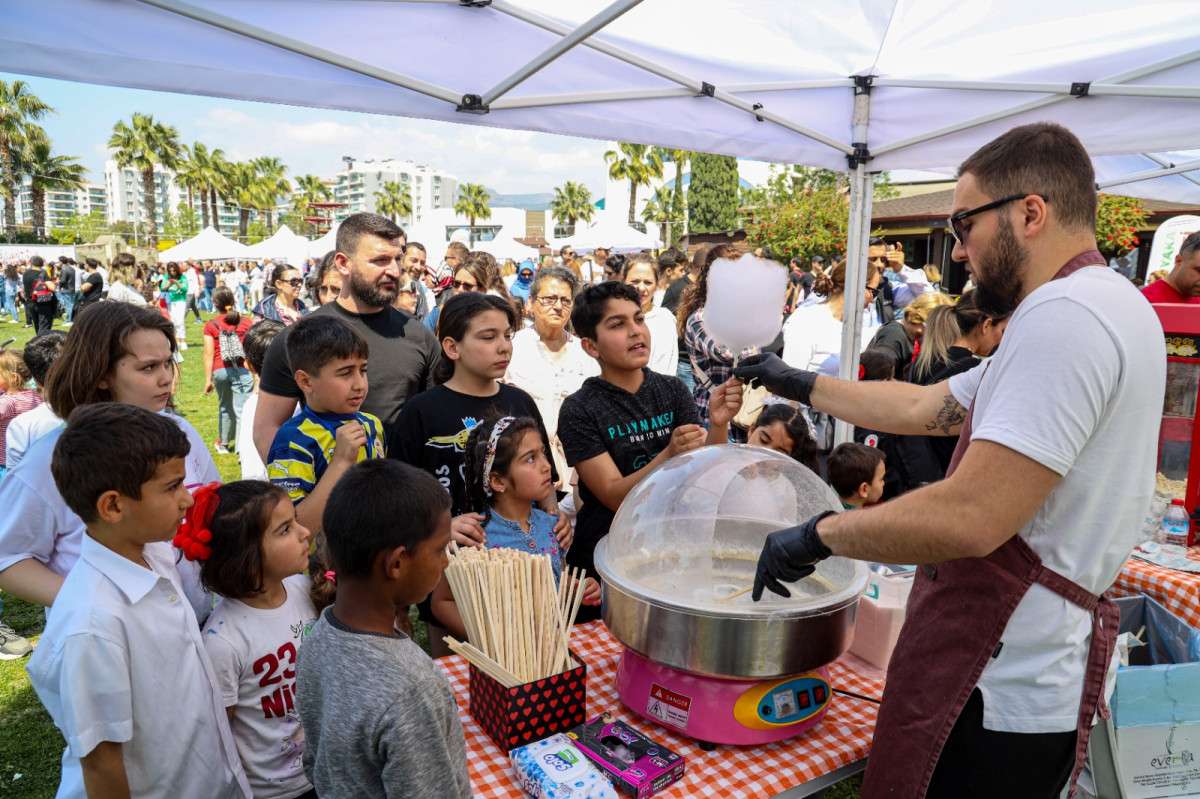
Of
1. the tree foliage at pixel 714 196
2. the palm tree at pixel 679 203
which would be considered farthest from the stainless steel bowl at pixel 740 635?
the palm tree at pixel 679 203

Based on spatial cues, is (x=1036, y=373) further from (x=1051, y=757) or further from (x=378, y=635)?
(x=378, y=635)

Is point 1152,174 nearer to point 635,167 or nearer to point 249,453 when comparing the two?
point 249,453

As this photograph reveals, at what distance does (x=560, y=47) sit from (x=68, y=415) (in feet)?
7.40

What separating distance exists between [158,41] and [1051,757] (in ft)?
12.0

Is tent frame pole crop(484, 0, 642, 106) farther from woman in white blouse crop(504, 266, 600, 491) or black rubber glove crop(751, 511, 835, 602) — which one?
black rubber glove crop(751, 511, 835, 602)

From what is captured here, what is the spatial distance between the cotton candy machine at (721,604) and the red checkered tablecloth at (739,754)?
0.04 meters

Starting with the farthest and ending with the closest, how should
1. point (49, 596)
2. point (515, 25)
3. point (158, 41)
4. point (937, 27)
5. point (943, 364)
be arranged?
point (943, 364) < point (937, 27) < point (515, 25) < point (158, 41) < point (49, 596)

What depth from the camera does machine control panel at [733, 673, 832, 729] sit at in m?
1.68

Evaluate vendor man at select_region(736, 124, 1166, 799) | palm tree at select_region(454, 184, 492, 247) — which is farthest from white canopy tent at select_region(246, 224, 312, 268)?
palm tree at select_region(454, 184, 492, 247)

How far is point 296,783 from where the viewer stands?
79.6 inches

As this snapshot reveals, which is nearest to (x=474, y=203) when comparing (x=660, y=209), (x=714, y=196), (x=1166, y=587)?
(x=660, y=209)

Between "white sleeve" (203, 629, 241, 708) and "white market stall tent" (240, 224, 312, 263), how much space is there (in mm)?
20299

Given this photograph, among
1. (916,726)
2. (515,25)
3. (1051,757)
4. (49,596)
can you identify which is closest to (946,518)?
(916,726)

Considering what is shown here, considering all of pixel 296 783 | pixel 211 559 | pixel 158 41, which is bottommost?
pixel 296 783
